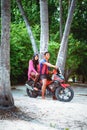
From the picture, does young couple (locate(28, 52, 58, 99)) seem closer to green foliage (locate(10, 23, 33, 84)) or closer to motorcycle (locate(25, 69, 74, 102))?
motorcycle (locate(25, 69, 74, 102))

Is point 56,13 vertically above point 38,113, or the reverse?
point 56,13

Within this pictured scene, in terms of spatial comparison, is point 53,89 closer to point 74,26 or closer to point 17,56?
point 17,56

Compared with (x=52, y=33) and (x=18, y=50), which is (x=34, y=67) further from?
(x=52, y=33)

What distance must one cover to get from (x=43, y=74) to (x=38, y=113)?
3.46 meters

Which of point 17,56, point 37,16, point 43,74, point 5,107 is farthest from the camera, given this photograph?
point 37,16

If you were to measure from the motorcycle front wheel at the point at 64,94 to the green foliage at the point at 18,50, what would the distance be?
8407mm

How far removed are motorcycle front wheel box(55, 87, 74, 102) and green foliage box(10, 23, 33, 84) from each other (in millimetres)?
8407

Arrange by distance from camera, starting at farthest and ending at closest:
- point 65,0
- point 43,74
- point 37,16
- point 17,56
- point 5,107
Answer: point 37,16, point 65,0, point 17,56, point 43,74, point 5,107

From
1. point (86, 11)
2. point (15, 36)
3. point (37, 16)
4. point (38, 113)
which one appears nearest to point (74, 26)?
point (86, 11)

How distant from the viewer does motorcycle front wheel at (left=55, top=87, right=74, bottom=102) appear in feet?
38.5

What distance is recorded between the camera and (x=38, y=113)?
8.76 metres

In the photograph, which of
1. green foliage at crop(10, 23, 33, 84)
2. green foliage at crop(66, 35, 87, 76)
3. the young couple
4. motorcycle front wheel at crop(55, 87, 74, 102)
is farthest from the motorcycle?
green foliage at crop(66, 35, 87, 76)

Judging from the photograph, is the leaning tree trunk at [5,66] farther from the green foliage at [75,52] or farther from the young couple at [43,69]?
the green foliage at [75,52]

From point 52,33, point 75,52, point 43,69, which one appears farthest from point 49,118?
point 52,33
